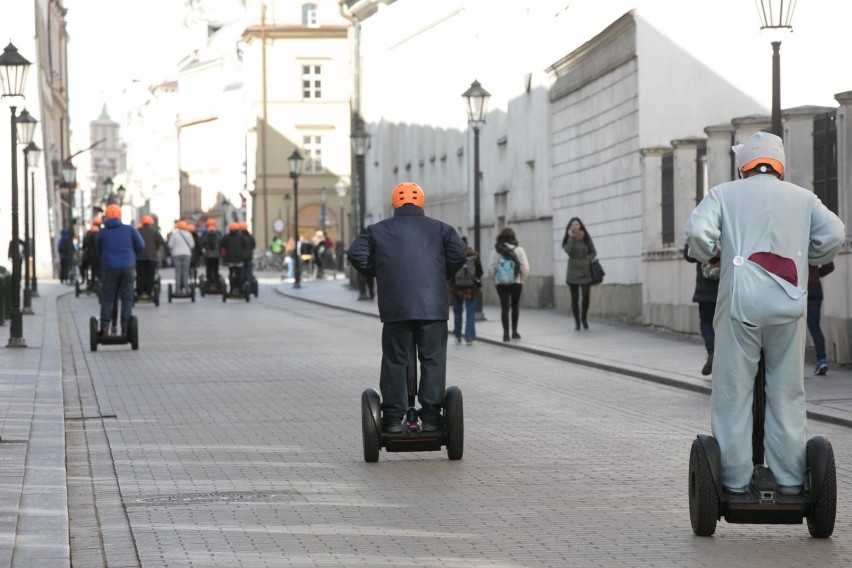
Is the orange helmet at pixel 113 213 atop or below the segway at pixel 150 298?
atop

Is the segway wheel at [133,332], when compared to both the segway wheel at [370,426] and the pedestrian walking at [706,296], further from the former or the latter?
the segway wheel at [370,426]

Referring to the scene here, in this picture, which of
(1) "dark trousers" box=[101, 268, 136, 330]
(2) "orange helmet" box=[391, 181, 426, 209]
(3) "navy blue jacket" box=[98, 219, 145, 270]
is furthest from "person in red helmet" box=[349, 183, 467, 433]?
(3) "navy blue jacket" box=[98, 219, 145, 270]

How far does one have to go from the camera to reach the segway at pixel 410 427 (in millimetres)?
10719

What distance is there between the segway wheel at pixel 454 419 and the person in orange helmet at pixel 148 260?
24.0 metres

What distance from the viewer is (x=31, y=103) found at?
6606 cm

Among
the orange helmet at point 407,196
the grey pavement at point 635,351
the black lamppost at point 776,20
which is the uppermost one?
the black lamppost at point 776,20

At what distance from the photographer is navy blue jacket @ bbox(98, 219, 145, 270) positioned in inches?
853

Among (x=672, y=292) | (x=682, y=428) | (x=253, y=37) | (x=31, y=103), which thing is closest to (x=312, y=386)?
(x=682, y=428)

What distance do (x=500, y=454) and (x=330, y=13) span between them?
271 feet

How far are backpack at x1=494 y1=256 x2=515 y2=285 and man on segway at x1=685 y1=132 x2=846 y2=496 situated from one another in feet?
53.8

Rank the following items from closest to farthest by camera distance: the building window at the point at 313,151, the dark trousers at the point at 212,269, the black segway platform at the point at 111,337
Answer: the black segway platform at the point at 111,337 < the dark trousers at the point at 212,269 < the building window at the point at 313,151

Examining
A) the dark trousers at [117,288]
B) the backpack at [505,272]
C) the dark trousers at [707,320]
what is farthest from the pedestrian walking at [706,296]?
the dark trousers at [117,288]

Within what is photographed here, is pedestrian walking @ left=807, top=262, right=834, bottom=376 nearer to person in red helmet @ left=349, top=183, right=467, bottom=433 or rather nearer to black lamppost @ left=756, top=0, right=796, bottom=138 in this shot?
black lamppost @ left=756, top=0, right=796, bottom=138

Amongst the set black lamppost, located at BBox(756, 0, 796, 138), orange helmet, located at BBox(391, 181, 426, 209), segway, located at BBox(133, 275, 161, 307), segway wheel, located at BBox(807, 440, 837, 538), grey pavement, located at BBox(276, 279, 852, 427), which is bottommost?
grey pavement, located at BBox(276, 279, 852, 427)
